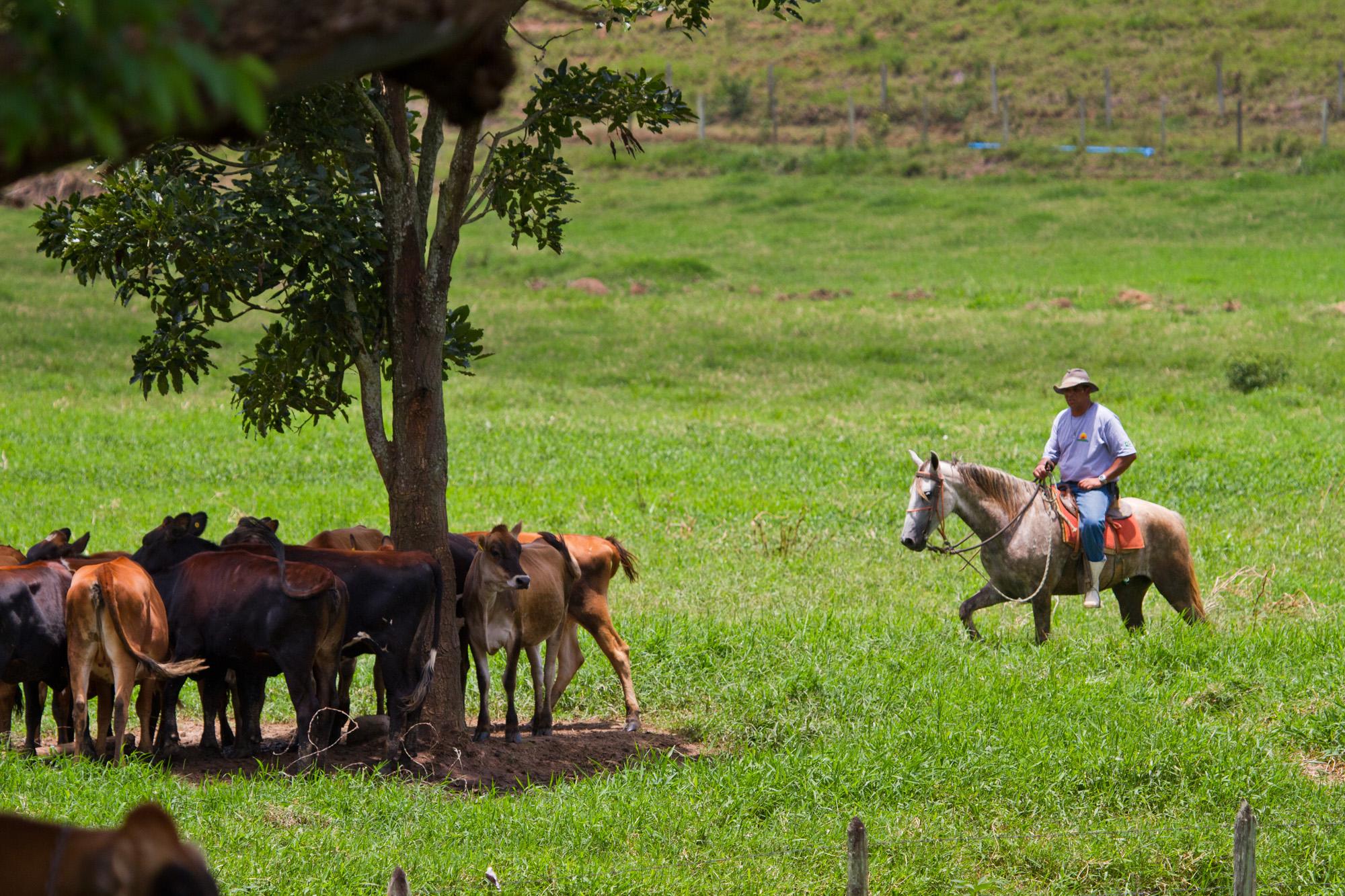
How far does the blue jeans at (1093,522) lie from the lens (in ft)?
38.3

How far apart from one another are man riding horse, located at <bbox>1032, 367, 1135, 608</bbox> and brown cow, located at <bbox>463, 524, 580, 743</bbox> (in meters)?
4.21

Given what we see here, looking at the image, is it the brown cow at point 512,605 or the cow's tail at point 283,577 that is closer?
the cow's tail at point 283,577

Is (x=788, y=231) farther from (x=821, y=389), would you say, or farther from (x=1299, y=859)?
(x=1299, y=859)

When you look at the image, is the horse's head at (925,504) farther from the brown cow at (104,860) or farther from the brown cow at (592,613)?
the brown cow at (104,860)

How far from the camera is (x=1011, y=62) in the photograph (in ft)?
213

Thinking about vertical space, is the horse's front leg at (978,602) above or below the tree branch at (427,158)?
below

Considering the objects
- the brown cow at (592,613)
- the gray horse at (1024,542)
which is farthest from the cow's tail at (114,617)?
the gray horse at (1024,542)

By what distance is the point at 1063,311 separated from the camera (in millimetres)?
31578

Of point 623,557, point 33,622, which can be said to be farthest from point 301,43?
point 623,557

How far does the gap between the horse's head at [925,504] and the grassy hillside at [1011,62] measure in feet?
146

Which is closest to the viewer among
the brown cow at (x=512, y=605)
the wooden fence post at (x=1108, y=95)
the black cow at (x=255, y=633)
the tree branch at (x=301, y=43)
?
the tree branch at (x=301, y=43)

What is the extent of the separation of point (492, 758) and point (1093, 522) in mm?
5128

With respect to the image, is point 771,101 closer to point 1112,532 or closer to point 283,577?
point 1112,532

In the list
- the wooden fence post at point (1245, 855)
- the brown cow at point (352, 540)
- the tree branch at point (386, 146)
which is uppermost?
the tree branch at point (386, 146)
